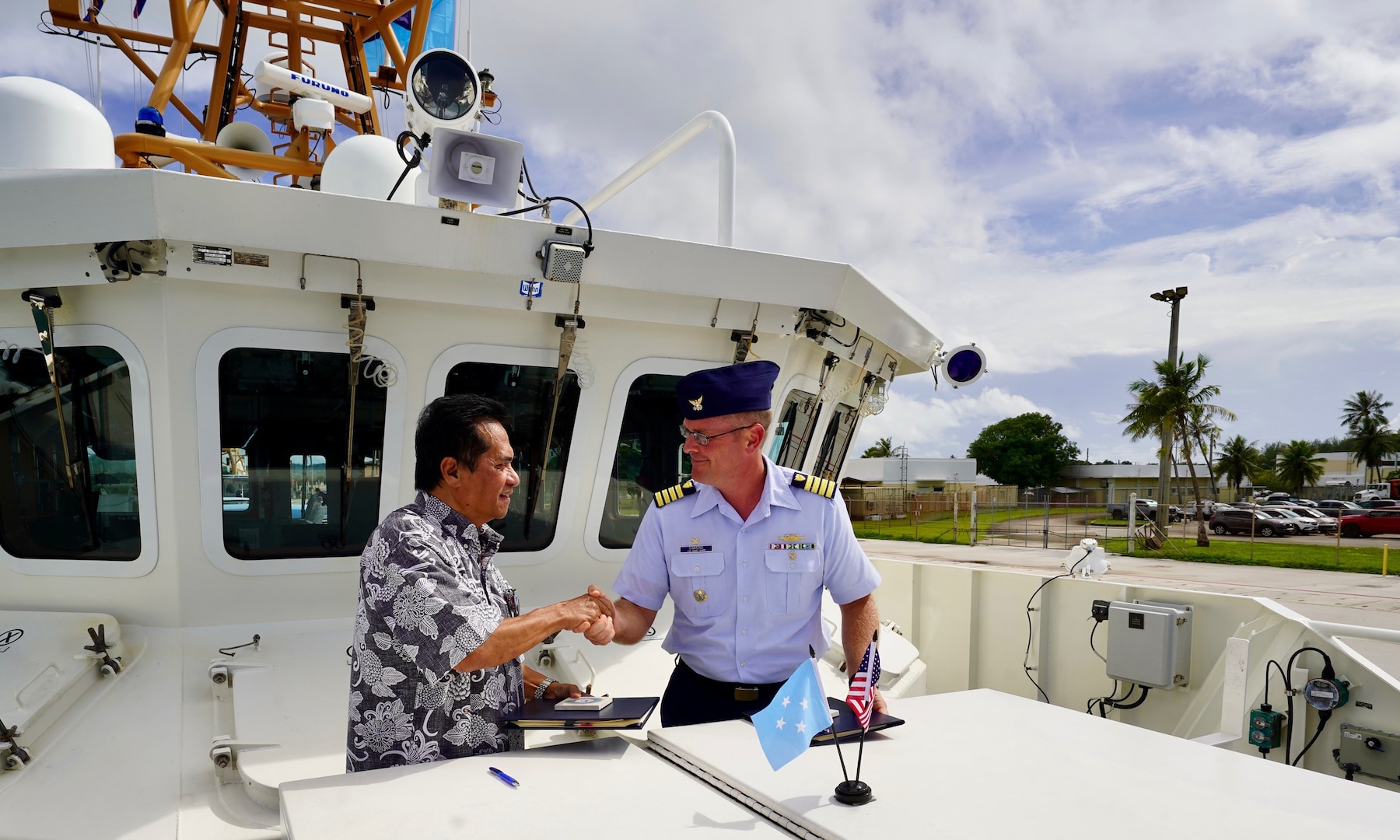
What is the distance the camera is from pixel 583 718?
216cm

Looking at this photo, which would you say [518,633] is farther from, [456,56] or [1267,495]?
[1267,495]

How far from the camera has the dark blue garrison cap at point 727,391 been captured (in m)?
2.78

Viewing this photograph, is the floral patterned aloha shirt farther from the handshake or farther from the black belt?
the black belt

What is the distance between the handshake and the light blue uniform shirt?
28 centimetres

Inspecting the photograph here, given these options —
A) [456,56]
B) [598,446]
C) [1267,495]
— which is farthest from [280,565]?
[1267,495]

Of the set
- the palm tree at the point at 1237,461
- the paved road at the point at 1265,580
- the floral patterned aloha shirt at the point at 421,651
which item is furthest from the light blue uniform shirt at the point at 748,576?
the palm tree at the point at 1237,461

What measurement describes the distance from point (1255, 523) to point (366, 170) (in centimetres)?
4031

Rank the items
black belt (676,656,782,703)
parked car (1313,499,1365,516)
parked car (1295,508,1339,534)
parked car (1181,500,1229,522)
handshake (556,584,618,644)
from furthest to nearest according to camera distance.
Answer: parked car (1313,499,1365,516)
parked car (1181,500,1229,522)
parked car (1295,508,1339,534)
black belt (676,656,782,703)
handshake (556,584,618,644)

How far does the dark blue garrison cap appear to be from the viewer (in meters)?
2.78

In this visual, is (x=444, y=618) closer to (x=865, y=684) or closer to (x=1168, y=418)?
(x=865, y=684)

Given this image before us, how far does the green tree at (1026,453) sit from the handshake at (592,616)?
225 feet

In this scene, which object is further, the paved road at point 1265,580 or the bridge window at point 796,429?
the paved road at point 1265,580

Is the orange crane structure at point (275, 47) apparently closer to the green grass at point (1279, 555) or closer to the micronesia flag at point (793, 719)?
the micronesia flag at point (793, 719)

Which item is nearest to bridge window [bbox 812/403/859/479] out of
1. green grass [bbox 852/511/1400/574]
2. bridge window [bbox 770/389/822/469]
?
bridge window [bbox 770/389/822/469]
